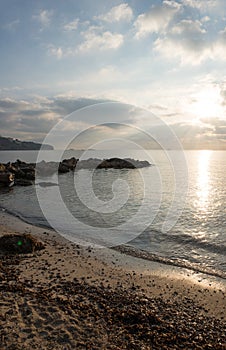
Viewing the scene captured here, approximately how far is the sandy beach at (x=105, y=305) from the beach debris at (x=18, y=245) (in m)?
0.61

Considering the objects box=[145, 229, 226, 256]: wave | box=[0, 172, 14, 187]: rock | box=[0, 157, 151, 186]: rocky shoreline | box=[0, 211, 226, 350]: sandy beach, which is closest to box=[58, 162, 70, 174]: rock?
box=[0, 157, 151, 186]: rocky shoreline

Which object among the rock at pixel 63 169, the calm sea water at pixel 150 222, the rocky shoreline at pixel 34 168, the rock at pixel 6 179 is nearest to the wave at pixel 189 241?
the calm sea water at pixel 150 222

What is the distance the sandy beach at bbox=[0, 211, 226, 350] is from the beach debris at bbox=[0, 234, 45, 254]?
2.02 ft

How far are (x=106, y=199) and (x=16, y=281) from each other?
25.7 m

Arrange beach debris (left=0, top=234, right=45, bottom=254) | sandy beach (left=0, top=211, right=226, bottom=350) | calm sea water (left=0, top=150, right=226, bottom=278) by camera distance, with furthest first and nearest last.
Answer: calm sea water (left=0, top=150, right=226, bottom=278), beach debris (left=0, top=234, right=45, bottom=254), sandy beach (left=0, top=211, right=226, bottom=350)

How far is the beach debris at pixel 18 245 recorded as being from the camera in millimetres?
13742

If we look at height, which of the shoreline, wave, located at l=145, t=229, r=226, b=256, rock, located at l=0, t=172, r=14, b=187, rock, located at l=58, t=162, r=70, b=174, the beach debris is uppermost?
rock, located at l=58, t=162, r=70, b=174

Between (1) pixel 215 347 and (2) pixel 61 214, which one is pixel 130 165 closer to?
(2) pixel 61 214

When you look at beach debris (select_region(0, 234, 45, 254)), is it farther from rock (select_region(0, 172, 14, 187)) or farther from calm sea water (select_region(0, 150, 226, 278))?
rock (select_region(0, 172, 14, 187))

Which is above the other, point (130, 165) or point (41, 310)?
point (130, 165)

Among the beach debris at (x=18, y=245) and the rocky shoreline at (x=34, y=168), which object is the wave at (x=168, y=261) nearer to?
the beach debris at (x=18, y=245)

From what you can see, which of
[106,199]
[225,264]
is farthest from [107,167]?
[225,264]

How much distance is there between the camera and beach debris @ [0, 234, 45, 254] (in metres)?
13.7

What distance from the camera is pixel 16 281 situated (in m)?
10.3
